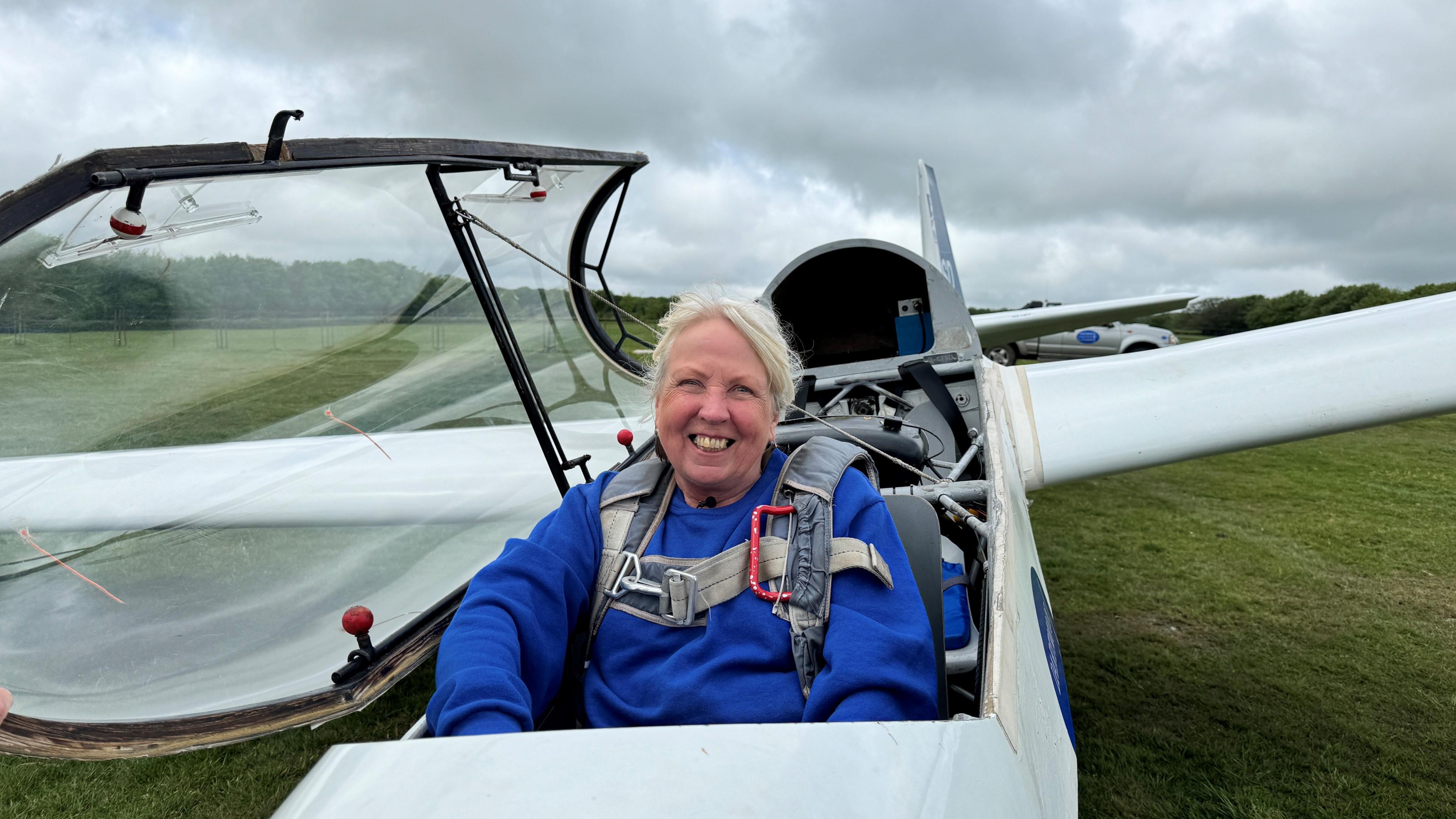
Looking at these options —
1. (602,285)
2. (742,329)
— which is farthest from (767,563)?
(602,285)

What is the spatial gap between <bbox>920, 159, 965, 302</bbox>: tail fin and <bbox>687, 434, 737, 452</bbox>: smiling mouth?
346 inches

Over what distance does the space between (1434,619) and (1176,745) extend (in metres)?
2.22

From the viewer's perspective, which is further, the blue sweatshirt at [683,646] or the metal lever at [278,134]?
the metal lever at [278,134]

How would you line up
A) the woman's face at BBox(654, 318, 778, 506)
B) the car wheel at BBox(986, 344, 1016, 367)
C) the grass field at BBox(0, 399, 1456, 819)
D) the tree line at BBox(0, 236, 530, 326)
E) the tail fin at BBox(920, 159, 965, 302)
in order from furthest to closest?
the car wheel at BBox(986, 344, 1016, 367) < the tail fin at BBox(920, 159, 965, 302) < the grass field at BBox(0, 399, 1456, 819) < the tree line at BBox(0, 236, 530, 326) < the woman's face at BBox(654, 318, 778, 506)

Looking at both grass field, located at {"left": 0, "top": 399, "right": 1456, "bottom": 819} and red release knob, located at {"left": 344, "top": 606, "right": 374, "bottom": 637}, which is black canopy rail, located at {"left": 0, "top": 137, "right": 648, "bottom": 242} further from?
grass field, located at {"left": 0, "top": 399, "right": 1456, "bottom": 819}

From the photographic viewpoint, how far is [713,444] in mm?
1396

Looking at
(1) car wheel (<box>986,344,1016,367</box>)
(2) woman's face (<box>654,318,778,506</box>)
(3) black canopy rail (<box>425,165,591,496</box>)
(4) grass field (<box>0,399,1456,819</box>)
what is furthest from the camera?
(1) car wheel (<box>986,344,1016,367</box>)

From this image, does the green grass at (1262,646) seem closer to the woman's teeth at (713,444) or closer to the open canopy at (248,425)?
the woman's teeth at (713,444)

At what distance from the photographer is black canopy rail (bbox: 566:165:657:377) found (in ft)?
11.6

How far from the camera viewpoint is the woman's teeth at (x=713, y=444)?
139cm

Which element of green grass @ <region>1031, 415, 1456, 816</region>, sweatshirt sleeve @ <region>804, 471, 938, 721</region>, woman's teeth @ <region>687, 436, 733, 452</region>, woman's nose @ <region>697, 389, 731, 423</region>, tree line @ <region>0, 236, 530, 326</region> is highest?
tree line @ <region>0, 236, 530, 326</region>

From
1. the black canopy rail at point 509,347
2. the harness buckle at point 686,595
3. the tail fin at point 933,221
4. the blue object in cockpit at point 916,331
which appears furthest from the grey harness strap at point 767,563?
the tail fin at point 933,221

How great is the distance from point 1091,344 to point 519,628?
990 inches

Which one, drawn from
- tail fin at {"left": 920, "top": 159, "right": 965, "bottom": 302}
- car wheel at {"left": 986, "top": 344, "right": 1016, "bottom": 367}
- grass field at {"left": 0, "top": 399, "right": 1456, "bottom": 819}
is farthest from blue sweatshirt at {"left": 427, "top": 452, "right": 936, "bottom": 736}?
car wheel at {"left": 986, "top": 344, "right": 1016, "bottom": 367}
